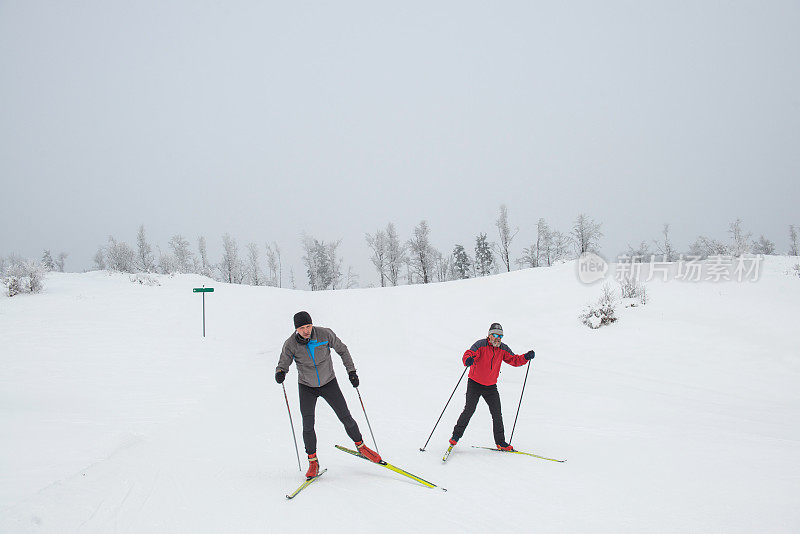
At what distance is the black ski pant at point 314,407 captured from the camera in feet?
17.3

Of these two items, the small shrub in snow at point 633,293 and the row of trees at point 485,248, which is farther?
the row of trees at point 485,248

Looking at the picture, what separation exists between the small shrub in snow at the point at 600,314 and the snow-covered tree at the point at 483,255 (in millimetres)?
47459

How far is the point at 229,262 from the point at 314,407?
218ft

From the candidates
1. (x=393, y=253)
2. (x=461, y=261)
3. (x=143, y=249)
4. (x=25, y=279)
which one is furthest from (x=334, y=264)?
(x=25, y=279)

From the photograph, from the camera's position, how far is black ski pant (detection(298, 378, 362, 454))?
17.3ft

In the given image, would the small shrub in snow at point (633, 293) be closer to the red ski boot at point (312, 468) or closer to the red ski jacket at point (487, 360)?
the red ski jacket at point (487, 360)

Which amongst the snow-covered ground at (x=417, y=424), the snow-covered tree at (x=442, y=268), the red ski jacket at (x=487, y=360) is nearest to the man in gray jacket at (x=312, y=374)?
the snow-covered ground at (x=417, y=424)

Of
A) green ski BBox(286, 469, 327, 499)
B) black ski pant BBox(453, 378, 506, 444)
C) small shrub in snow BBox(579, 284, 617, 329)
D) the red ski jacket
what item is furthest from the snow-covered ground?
the red ski jacket

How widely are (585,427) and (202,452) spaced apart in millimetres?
6955

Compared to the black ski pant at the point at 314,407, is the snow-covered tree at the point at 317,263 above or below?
above

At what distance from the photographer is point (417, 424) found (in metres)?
7.85

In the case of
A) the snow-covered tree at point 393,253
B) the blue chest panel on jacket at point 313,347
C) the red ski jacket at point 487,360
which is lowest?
the red ski jacket at point 487,360

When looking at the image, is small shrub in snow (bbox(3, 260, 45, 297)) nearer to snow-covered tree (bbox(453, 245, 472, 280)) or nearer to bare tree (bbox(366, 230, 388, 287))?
bare tree (bbox(366, 230, 388, 287))

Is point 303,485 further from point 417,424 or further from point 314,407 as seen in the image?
point 417,424
